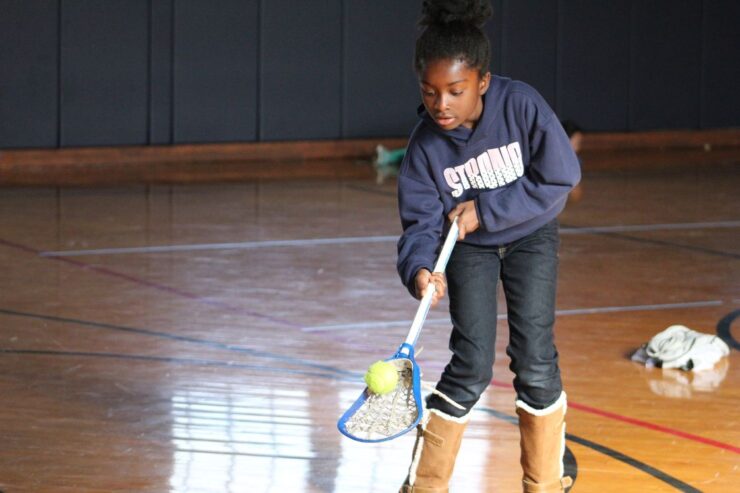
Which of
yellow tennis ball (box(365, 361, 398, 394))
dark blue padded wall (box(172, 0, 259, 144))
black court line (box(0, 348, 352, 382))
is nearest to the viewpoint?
yellow tennis ball (box(365, 361, 398, 394))

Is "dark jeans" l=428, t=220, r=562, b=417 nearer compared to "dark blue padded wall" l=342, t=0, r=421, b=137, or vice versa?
"dark jeans" l=428, t=220, r=562, b=417

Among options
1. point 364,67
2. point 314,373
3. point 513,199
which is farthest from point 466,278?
point 364,67

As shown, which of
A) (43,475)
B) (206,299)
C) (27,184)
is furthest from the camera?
(27,184)

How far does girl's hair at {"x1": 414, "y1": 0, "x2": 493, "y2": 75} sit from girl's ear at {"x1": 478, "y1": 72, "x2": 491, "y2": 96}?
2 cm

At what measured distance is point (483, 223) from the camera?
105 inches

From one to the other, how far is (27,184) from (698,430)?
659 cm

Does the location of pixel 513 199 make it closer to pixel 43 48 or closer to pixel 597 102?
pixel 43 48

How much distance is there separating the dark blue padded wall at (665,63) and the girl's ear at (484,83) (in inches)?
407

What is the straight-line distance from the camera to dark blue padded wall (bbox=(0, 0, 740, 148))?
1030 cm

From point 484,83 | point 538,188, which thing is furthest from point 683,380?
point 484,83

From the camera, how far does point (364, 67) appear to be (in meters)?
11.5

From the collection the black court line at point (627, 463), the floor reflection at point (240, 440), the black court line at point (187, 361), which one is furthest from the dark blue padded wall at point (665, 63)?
the black court line at point (627, 463)

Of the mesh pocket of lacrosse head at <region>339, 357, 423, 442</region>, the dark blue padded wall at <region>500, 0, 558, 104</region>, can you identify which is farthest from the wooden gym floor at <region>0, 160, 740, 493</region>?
the dark blue padded wall at <region>500, 0, 558, 104</region>

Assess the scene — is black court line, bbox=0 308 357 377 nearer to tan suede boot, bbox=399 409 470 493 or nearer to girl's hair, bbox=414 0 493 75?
tan suede boot, bbox=399 409 470 493
